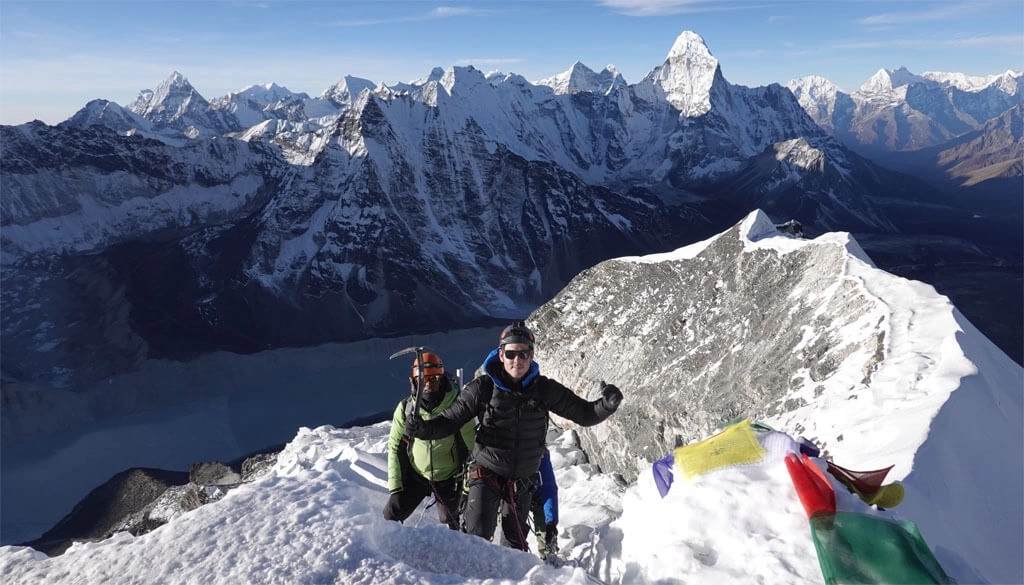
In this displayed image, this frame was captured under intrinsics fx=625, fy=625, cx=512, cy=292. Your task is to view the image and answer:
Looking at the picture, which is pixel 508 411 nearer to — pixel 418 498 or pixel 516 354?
pixel 516 354

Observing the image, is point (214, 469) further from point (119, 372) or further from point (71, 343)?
point (71, 343)

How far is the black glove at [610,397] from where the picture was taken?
8508mm

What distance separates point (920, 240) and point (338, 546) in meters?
233

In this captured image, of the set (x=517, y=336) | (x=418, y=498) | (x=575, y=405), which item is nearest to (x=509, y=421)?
(x=575, y=405)

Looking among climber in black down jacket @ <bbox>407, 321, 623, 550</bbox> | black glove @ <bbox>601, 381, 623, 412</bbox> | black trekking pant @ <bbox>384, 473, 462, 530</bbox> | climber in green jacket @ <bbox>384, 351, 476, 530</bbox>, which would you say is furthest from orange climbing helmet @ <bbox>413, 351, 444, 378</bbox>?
black glove @ <bbox>601, 381, 623, 412</bbox>

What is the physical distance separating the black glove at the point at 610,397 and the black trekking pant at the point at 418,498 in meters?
3.32

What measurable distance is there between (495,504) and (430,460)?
58.5 inches

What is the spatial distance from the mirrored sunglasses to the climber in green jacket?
1.54 meters

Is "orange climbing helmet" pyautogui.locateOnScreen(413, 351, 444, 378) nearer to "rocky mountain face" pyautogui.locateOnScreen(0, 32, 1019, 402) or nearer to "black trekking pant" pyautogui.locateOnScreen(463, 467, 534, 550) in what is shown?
"black trekking pant" pyautogui.locateOnScreen(463, 467, 534, 550)

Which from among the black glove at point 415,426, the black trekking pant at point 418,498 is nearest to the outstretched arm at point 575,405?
the black glove at point 415,426

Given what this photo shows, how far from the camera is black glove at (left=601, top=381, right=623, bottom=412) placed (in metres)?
8.51

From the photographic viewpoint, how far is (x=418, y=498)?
35.1ft

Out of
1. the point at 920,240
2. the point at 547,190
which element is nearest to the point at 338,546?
the point at 547,190

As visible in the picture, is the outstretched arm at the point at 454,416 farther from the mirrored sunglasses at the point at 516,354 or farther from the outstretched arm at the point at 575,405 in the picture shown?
the outstretched arm at the point at 575,405
